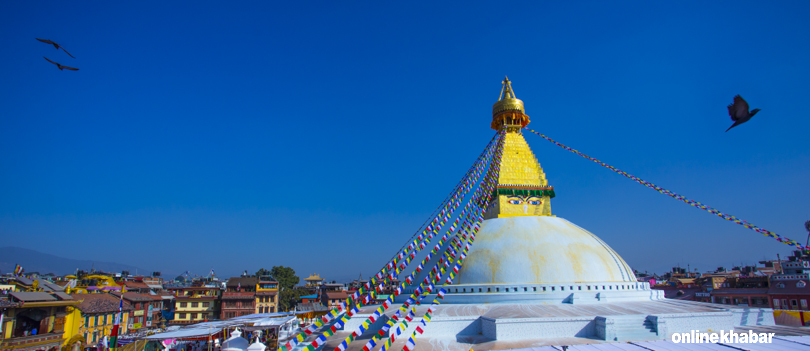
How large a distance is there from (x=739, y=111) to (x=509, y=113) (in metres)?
12.1

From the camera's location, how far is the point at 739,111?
29.9 feet

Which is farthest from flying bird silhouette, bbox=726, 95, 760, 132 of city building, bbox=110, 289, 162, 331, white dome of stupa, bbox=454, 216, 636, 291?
city building, bbox=110, 289, 162, 331

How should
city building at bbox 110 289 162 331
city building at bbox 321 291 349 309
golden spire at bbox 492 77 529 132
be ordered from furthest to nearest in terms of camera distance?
1. city building at bbox 321 291 349 309
2. city building at bbox 110 289 162 331
3. golden spire at bbox 492 77 529 132

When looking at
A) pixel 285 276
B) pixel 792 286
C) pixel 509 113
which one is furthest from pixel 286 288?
pixel 792 286

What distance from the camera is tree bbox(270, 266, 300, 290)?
46.2m

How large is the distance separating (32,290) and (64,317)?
2137 mm

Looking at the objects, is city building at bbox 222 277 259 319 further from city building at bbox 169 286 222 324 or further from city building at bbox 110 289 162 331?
city building at bbox 110 289 162 331

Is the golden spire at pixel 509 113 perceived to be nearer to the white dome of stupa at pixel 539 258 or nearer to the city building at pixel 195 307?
the white dome of stupa at pixel 539 258

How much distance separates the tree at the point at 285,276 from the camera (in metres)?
46.2

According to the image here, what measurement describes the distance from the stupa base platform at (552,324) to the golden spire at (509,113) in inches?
393

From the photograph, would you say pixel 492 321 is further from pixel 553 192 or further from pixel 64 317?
pixel 64 317

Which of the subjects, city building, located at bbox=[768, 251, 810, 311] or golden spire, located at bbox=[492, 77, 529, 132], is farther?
city building, located at bbox=[768, 251, 810, 311]

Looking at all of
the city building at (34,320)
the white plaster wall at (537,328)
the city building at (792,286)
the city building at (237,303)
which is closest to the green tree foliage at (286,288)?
the city building at (237,303)

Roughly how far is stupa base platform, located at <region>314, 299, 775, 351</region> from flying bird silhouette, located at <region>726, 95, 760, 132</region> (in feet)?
20.2
